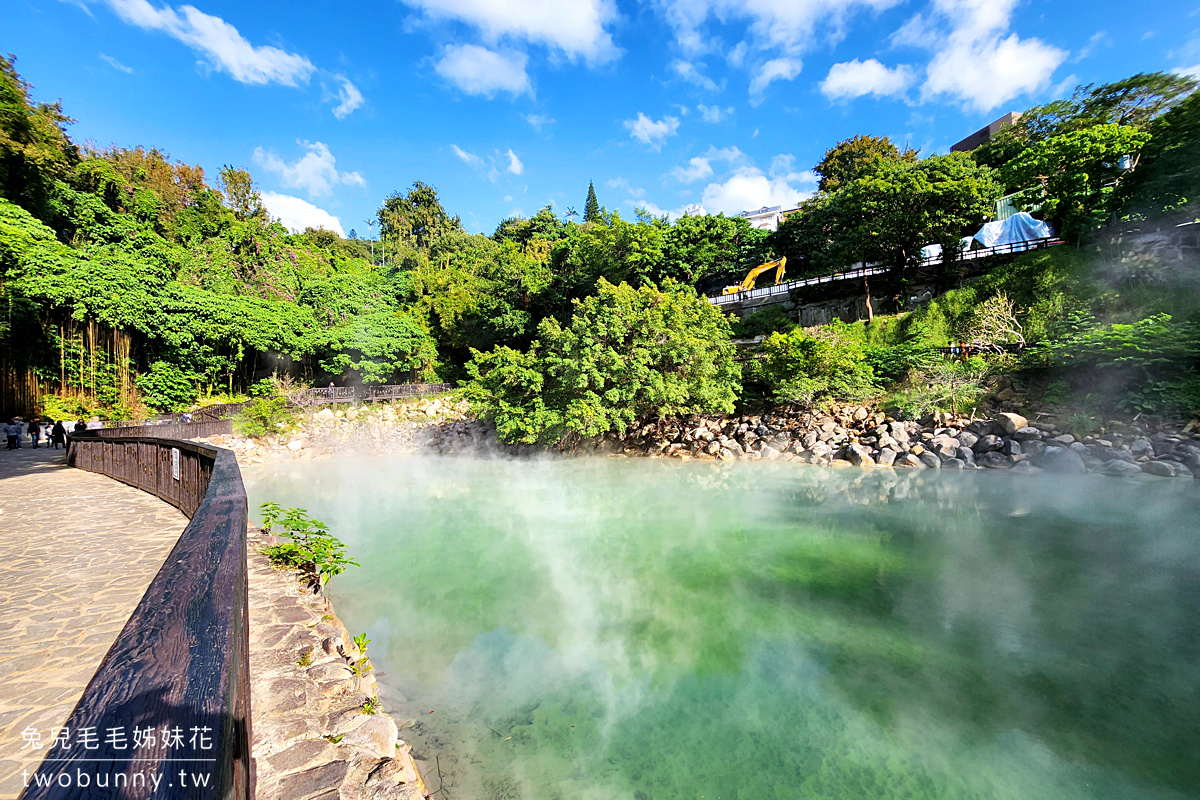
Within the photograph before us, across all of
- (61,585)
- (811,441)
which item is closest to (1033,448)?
(811,441)

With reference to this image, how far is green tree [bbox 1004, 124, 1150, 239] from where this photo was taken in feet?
43.4

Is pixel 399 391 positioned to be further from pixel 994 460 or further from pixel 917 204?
pixel 917 204

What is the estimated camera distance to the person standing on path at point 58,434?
1345 cm

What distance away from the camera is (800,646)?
4.52 metres

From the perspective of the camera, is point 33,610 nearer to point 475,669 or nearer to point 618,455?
point 475,669

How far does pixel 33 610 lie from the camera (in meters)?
3.40

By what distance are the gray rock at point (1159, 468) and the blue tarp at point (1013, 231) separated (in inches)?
488

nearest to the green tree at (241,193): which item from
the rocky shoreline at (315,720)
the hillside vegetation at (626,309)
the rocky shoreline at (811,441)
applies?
the hillside vegetation at (626,309)

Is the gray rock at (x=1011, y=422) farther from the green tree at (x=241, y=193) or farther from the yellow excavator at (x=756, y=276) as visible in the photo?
the green tree at (x=241, y=193)

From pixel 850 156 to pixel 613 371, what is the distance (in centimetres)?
2420

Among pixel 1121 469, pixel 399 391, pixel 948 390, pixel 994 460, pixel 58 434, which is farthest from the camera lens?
pixel 399 391

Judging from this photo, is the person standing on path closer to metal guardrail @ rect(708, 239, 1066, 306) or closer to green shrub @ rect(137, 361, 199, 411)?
green shrub @ rect(137, 361, 199, 411)

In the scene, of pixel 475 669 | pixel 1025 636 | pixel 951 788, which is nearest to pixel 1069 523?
pixel 1025 636

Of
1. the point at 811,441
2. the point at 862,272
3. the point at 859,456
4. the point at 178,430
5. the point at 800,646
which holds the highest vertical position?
the point at 862,272
